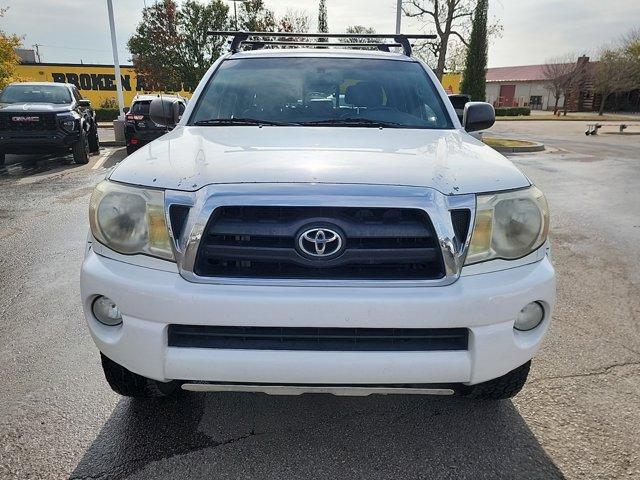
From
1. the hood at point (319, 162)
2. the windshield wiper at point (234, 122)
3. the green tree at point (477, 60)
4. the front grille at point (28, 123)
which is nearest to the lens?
the hood at point (319, 162)

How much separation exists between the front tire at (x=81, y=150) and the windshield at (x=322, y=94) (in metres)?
8.93

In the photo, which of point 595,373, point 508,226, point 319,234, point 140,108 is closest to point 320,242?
point 319,234

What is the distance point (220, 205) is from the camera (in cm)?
185

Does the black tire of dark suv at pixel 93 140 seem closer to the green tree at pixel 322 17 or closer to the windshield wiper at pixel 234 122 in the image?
the windshield wiper at pixel 234 122

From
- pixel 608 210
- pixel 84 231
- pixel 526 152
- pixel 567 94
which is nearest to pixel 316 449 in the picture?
pixel 84 231

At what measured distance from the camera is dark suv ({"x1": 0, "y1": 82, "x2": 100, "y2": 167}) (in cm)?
1048

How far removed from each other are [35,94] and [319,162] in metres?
11.8

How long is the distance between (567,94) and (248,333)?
192 ft

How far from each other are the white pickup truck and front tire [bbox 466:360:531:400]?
0.27m

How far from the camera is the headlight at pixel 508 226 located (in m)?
1.94

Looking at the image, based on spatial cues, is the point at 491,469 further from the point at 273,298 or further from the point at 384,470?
the point at 273,298

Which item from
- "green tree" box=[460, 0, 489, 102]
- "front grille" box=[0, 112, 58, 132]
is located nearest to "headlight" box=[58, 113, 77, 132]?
"front grille" box=[0, 112, 58, 132]

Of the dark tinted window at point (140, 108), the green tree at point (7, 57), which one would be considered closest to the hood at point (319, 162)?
the dark tinted window at point (140, 108)

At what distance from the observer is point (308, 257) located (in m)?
1.87
